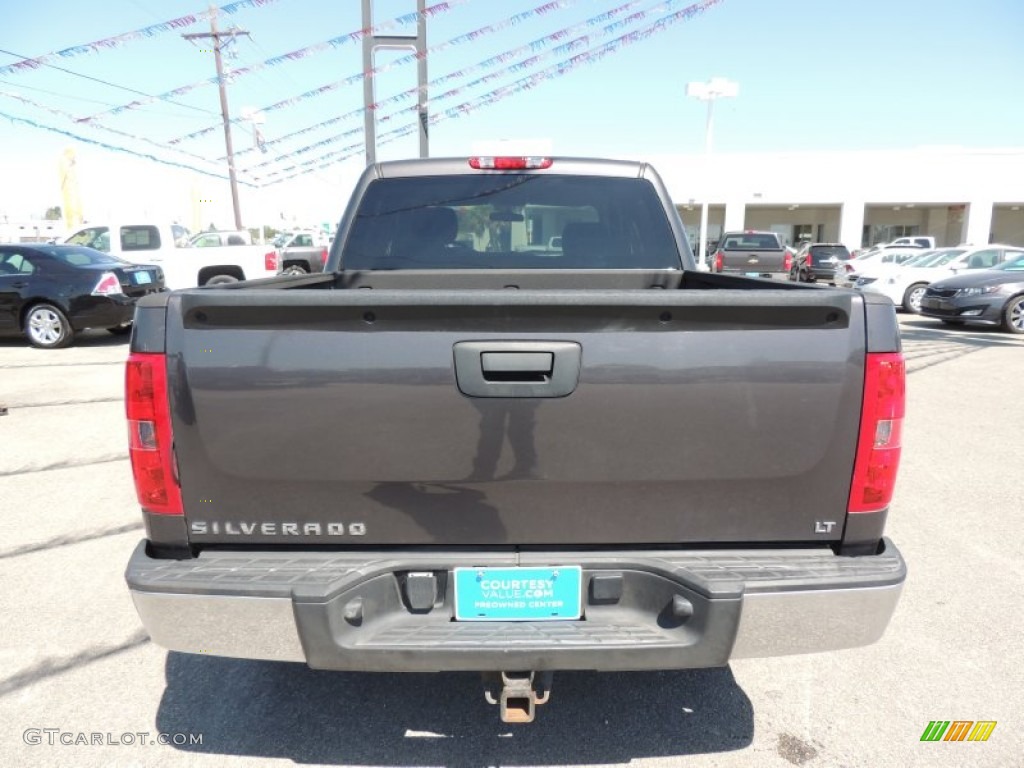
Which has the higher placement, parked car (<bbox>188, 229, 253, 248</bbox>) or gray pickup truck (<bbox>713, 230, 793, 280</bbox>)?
parked car (<bbox>188, 229, 253, 248</bbox>)

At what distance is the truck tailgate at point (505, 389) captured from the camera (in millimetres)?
1794

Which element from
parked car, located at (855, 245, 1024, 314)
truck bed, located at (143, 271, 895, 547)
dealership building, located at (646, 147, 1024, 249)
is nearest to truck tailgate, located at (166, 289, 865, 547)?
truck bed, located at (143, 271, 895, 547)

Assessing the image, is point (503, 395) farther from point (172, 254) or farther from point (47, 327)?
point (172, 254)

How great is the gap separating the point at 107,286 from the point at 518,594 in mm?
11083

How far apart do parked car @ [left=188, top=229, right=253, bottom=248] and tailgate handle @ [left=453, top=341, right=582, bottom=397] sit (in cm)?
1530

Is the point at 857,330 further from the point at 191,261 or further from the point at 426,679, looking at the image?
the point at 191,261

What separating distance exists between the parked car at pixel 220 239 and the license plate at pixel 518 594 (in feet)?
50.5

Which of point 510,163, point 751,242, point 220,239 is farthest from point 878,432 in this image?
point 751,242

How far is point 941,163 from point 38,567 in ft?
164

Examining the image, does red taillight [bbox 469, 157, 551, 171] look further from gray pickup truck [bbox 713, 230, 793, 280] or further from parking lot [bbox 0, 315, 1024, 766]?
gray pickup truck [bbox 713, 230, 793, 280]

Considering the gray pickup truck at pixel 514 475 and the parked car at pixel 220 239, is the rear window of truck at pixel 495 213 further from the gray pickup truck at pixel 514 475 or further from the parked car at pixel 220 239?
the parked car at pixel 220 239

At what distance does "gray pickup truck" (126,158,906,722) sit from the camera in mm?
1799

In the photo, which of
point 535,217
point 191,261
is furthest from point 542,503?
point 191,261

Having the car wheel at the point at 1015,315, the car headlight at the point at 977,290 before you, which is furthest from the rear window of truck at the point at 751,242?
the car wheel at the point at 1015,315
